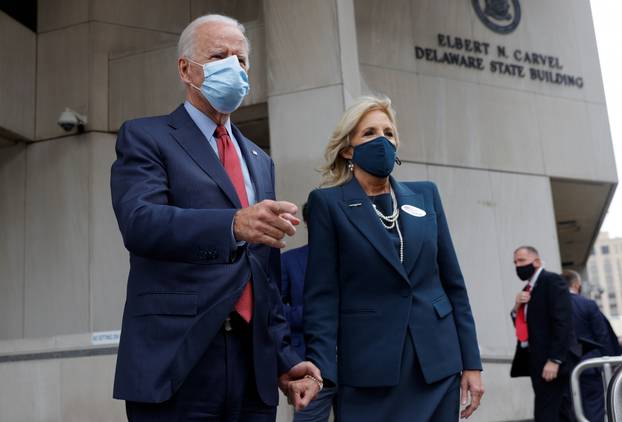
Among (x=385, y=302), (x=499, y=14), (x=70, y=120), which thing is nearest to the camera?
(x=385, y=302)

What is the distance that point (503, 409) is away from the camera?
941cm

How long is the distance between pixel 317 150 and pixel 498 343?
499cm

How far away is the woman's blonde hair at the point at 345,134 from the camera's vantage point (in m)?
3.48

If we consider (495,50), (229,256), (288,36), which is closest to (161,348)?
(229,256)

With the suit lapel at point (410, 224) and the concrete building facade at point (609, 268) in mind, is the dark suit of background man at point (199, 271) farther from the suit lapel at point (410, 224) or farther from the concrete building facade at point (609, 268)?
the concrete building facade at point (609, 268)

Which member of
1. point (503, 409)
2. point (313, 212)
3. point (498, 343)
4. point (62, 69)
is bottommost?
point (503, 409)

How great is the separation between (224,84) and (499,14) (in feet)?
37.3

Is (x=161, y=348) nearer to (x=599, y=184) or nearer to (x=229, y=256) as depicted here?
(x=229, y=256)

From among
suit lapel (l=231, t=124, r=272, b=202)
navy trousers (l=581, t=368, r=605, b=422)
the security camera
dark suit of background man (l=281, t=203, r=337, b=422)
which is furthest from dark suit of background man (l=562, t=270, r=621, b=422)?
the security camera

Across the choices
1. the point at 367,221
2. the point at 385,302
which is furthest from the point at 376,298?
the point at 367,221

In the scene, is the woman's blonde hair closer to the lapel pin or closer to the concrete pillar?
the lapel pin

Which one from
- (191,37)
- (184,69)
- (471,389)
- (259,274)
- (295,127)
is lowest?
(471,389)

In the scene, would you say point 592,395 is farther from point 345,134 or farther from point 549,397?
A: point 345,134

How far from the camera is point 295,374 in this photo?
8.07 feet
